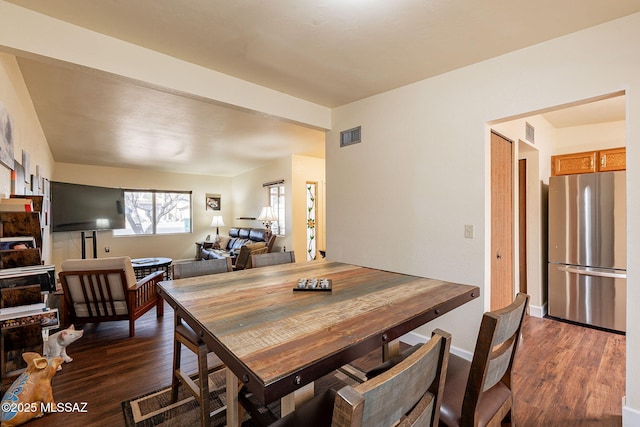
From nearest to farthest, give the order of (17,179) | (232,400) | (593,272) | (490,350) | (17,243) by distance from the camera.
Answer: (490,350)
(232,400)
(17,243)
(17,179)
(593,272)

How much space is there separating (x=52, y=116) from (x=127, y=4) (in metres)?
2.89

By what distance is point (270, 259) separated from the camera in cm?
249

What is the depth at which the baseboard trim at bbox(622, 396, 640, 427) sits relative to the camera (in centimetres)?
172

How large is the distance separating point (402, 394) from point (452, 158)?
225 cm

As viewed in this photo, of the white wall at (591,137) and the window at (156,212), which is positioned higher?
the white wall at (591,137)

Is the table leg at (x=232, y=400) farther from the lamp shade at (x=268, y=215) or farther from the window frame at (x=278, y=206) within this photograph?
the lamp shade at (x=268, y=215)

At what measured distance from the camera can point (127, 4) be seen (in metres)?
1.70

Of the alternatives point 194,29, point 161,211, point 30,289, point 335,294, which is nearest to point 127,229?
point 161,211

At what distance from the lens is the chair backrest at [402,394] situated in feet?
1.80

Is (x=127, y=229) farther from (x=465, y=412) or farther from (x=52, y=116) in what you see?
(x=465, y=412)

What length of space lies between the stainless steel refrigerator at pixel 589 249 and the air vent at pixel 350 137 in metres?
2.43

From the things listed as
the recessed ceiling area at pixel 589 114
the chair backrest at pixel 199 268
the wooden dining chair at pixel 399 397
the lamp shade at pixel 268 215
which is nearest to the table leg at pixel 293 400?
the wooden dining chair at pixel 399 397

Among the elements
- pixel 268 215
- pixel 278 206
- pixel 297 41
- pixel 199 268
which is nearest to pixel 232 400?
pixel 199 268

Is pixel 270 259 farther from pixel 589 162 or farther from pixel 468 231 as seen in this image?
pixel 589 162
